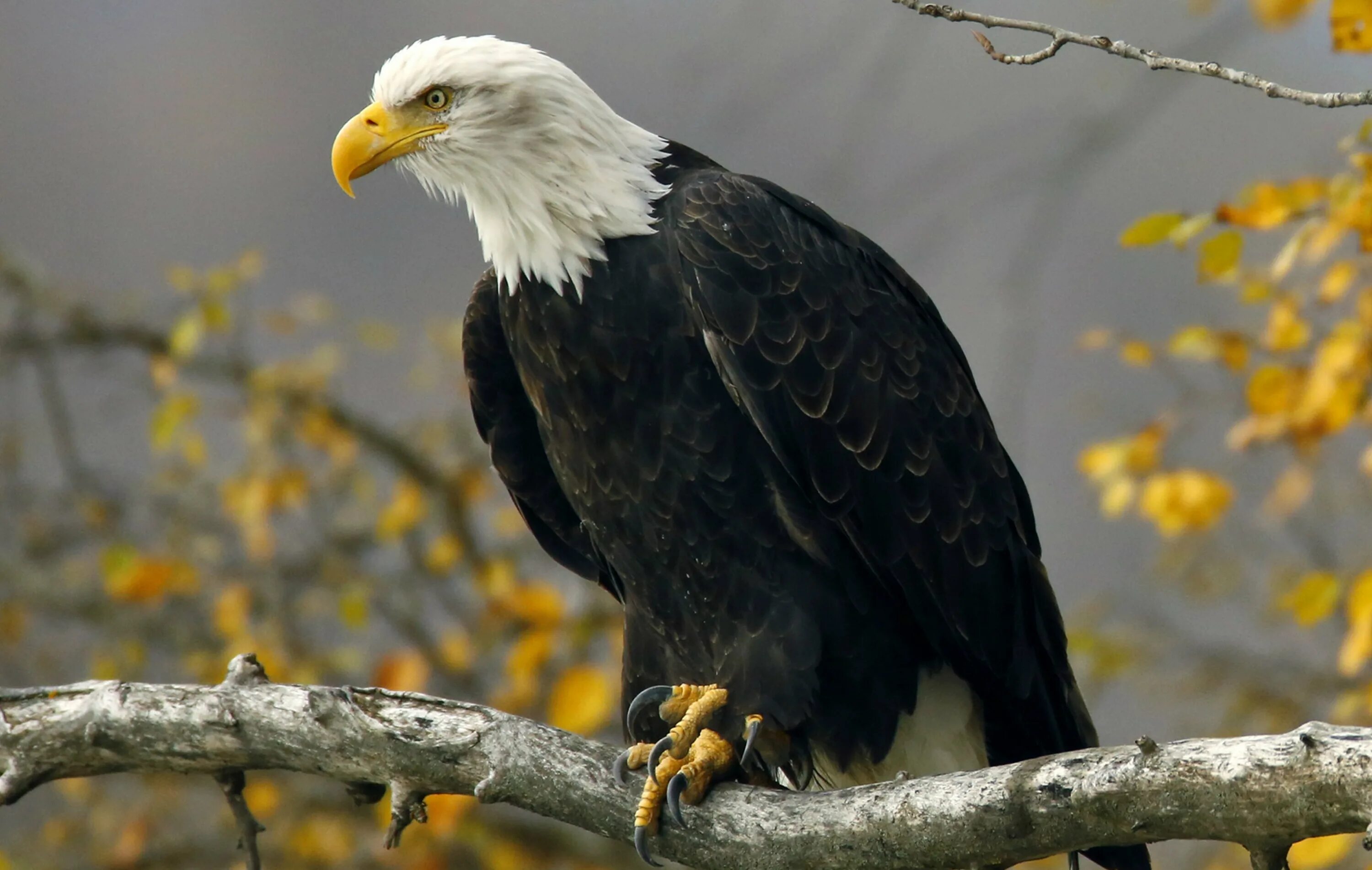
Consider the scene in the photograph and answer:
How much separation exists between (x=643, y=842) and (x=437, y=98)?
148 cm

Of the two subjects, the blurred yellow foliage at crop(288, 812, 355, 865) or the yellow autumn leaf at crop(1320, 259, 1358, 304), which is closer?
the yellow autumn leaf at crop(1320, 259, 1358, 304)

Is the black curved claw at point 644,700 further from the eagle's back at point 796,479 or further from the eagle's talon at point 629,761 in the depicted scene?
the eagle's talon at point 629,761

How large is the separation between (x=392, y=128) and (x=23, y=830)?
5518 millimetres

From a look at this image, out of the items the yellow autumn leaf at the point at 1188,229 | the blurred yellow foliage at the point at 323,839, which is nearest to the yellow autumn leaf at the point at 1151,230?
the yellow autumn leaf at the point at 1188,229

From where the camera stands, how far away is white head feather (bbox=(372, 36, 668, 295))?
2576 millimetres

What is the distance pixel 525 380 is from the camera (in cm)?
270

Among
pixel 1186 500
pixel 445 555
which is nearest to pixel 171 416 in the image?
pixel 445 555

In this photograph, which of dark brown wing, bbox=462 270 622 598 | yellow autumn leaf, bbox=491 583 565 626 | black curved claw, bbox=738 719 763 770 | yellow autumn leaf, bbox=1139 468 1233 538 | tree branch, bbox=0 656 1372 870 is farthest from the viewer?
yellow autumn leaf, bbox=491 583 565 626

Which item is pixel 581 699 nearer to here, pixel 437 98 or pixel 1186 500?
pixel 1186 500

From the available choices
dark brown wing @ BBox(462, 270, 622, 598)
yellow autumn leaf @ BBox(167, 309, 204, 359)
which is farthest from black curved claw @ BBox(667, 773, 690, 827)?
yellow autumn leaf @ BBox(167, 309, 204, 359)

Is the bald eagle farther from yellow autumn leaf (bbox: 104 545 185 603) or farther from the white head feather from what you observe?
yellow autumn leaf (bbox: 104 545 185 603)

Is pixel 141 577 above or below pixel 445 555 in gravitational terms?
below

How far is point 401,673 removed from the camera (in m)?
4.42

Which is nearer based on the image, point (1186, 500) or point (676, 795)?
point (676, 795)
